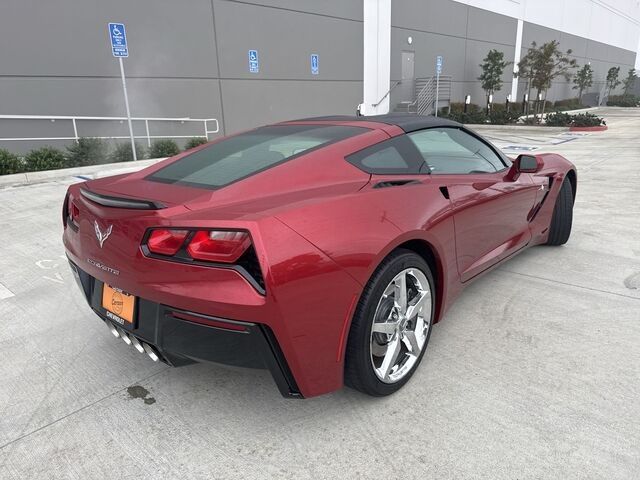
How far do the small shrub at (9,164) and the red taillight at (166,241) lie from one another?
8526 mm

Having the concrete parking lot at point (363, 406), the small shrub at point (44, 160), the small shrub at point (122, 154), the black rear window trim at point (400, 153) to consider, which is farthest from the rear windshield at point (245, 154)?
the small shrub at point (122, 154)

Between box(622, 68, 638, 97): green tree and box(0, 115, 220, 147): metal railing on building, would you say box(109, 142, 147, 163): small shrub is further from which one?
box(622, 68, 638, 97): green tree

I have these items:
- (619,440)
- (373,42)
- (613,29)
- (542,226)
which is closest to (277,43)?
(373,42)

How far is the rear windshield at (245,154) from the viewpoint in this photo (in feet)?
7.63

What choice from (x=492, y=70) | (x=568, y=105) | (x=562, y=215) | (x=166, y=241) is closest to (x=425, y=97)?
(x=492, y=70)

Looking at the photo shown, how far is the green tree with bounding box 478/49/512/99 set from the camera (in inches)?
937

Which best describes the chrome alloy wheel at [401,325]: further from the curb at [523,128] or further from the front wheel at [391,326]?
the curb at [523,128]

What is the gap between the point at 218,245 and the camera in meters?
1.79

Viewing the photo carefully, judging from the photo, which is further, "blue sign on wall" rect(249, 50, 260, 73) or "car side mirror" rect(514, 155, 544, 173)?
"blue sign on wall" rect(249, 50, 260, 73)

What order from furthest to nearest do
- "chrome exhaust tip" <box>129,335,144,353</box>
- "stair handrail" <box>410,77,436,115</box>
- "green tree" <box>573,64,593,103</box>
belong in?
1. "green tree" <box>573,64,593,103</box>
2. "stair handrail" <box>410,77,436,115</box>
3. "chrome exhaust tip" <box>129,335,144,353</box>

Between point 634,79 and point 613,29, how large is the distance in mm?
6011

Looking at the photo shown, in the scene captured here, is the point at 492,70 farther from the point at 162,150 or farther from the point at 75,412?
the point at 75,412

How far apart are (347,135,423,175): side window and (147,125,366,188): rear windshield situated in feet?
0.57

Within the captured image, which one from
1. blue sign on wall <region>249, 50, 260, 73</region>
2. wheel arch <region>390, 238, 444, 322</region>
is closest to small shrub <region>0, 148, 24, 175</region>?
blue sign on wall <region>249, 50, 260, 73</region>
